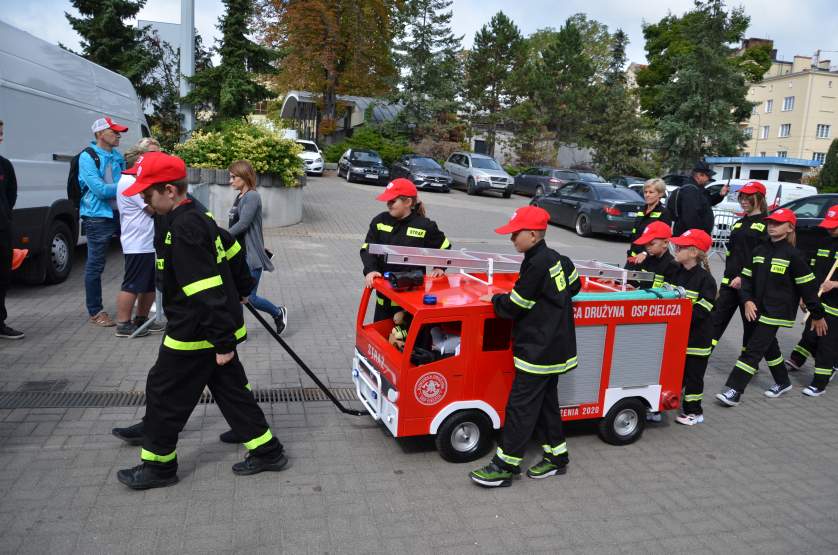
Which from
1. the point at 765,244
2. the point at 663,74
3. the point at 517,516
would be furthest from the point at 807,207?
the point at 663,74

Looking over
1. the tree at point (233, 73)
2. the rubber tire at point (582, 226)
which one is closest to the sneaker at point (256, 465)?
the rubber tire at point (582, 226)

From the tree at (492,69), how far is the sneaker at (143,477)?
42231 mm

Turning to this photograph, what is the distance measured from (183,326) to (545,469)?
8.18ft

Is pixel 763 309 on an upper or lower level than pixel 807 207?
lower

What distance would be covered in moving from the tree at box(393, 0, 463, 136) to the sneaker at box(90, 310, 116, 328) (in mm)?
32713

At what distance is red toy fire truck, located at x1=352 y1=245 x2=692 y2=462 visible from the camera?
4285mm

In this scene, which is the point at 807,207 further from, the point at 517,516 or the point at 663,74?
the point at 663,74

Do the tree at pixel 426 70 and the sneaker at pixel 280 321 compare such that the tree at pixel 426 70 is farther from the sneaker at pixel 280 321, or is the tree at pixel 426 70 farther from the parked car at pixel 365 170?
the sneaker at pixel 280 321

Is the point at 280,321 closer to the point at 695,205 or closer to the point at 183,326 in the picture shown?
the point at 183,326

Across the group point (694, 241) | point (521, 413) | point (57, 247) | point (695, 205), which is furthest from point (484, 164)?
point (521, 413)

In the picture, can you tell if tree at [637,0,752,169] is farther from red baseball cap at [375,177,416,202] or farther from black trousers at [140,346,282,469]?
black trousers at [140,346,282,469]

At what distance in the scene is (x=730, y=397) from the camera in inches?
235

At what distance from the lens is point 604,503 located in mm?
4152

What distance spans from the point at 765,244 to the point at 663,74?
54917mm
